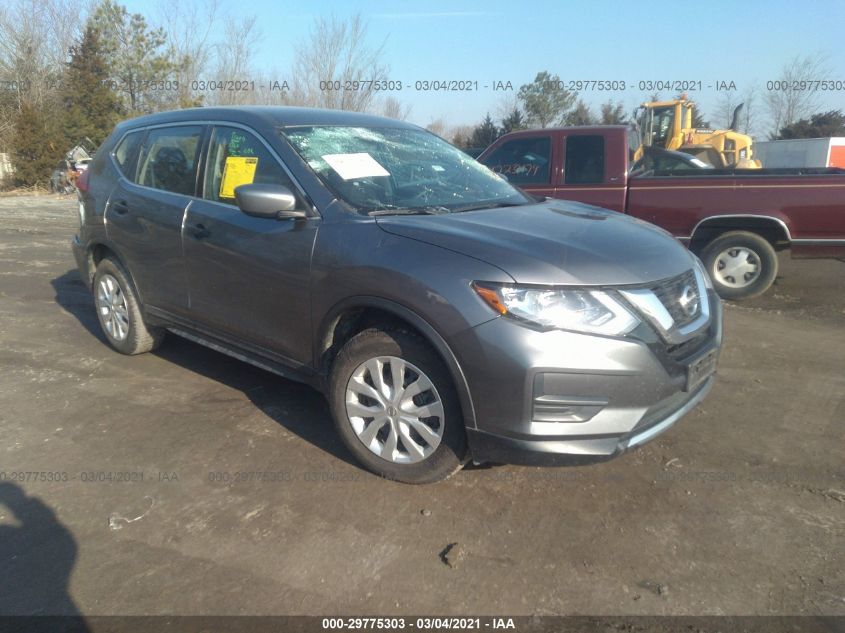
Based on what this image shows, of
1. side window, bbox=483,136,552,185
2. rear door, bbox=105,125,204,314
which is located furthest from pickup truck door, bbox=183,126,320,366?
side window, bbox=483,136,552,185

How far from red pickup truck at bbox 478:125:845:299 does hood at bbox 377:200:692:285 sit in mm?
3851

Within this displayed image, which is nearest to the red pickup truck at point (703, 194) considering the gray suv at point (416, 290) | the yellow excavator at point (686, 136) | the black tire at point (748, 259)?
the black tire at point (748, 259)

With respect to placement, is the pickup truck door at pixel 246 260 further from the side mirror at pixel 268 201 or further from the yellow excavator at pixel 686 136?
the yellow excavator at pixel 686 136

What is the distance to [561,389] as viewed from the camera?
2.70 meters

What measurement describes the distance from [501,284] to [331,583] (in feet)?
4.53

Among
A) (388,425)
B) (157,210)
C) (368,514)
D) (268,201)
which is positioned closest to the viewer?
(368,514)

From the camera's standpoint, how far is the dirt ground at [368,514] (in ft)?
8.24

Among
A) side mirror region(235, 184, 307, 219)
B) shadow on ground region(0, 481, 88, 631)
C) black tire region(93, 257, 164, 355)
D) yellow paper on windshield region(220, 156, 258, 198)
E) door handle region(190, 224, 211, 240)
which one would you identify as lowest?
shadow on ground region(0, 481, 88, 631)

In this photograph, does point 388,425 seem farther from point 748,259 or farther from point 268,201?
point 748,259

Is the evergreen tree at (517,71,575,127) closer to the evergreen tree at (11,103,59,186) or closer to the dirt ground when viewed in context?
the evergreen tree at (11,103,59,186)

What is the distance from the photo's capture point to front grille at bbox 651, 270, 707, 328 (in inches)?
116

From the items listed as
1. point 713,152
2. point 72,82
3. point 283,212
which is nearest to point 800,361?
point 283,212

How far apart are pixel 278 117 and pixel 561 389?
2361 millimetres

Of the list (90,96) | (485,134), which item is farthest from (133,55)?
(485,134)
